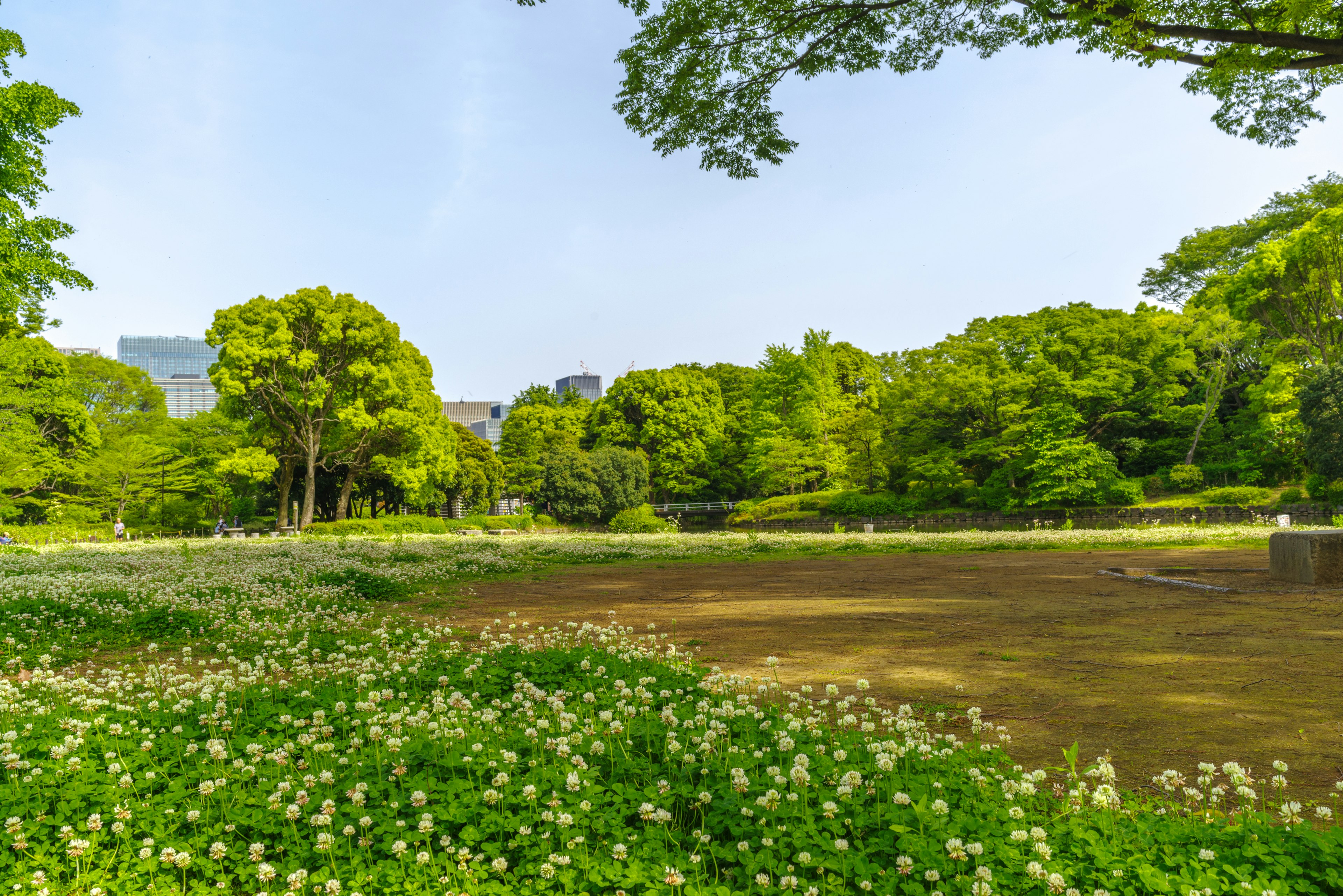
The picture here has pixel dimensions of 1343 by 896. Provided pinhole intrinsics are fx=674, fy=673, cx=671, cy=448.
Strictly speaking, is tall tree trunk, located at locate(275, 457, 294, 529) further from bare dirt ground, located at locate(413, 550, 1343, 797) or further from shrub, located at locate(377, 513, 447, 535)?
bare dirt ground, located at locate(413, 550, 1343, 797)

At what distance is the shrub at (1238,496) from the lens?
27750 mm

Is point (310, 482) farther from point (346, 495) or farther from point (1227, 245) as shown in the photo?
point (1227, 245)

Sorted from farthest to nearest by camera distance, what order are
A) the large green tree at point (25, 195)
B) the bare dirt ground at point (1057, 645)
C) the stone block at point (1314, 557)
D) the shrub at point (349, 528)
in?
the shrub at point (349, 528) < the large green tree at point (25, 195) < the stone block at point (1314, 557) < the bare dirt ground at point (1057, 645)

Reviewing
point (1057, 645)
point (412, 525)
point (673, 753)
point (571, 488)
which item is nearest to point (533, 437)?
point (571, 488)

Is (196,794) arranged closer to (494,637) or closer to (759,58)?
(494,637)

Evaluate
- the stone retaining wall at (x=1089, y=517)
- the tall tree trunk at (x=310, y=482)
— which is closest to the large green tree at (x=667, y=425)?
the stone retaining wall at (x=1089, y=517)

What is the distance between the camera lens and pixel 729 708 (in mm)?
3350

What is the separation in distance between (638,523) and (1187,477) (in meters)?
26.2

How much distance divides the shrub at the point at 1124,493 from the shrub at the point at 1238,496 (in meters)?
2.33

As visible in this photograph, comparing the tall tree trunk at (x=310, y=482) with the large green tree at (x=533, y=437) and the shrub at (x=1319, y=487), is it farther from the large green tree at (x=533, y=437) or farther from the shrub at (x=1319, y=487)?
the shrub at (x=1319, y=487)

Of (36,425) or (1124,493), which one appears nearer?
(36,425)

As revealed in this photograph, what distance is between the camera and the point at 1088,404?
34.8m

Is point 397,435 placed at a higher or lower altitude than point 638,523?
higher

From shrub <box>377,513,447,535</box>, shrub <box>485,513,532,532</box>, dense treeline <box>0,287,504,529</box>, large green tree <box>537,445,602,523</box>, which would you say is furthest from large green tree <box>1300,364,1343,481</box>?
dense treeline <box>0,287,504,529</box>
